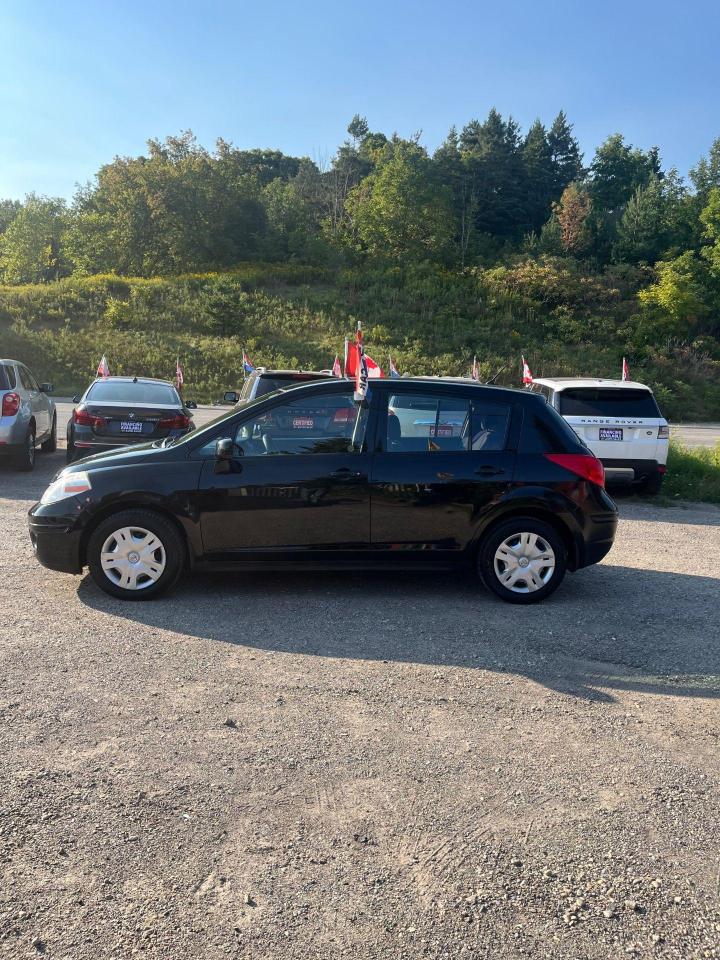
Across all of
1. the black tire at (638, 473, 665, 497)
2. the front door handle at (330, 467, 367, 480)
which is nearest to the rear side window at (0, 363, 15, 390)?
the front door handle at (330, 467, 367, 480)

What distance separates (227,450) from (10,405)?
670 cm

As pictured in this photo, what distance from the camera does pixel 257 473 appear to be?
19.3ft

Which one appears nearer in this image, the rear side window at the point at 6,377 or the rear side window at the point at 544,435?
the rear side window at the point at 544,435

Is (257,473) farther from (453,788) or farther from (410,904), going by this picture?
(410,904)

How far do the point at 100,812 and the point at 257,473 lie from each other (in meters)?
3.09

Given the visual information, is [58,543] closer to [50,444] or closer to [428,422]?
[428,422]

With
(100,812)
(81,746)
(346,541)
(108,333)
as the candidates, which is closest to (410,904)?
(100,812)

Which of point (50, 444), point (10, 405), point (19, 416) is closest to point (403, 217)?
point (50, 444)

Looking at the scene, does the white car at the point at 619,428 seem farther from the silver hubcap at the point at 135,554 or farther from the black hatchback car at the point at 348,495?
the silver hubcap at the point at 135,554

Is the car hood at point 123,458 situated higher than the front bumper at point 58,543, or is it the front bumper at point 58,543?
the car hood at point 123,458

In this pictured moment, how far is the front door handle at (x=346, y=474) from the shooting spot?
5.93 meters

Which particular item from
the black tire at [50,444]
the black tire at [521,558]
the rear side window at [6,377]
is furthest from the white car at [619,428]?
the black tire at [50,444]

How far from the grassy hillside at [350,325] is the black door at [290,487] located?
27581 millimetres

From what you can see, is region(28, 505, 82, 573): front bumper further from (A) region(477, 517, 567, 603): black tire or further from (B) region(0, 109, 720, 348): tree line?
(B) region(0, 109, 720, 348): tree line
